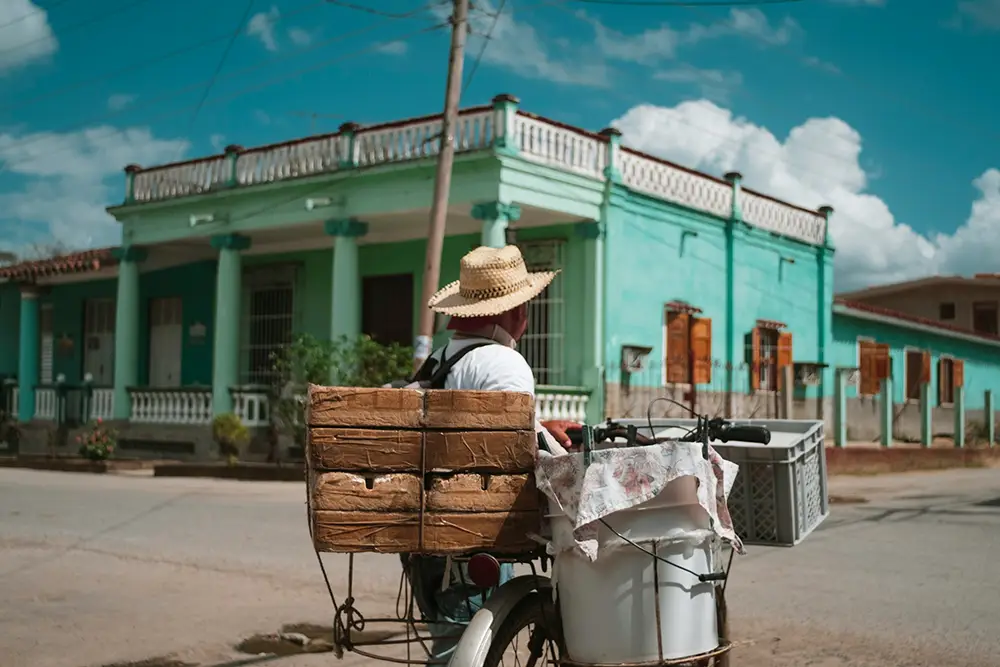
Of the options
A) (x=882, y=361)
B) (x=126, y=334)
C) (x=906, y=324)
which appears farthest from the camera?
(x=906, y=324)

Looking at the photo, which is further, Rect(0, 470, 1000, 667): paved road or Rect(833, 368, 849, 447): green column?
Rect(833, 368, 849, 447): green column

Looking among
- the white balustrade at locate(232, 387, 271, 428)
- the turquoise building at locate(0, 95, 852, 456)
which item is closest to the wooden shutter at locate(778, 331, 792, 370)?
the turquoise building at locate(0, 95, 852, 456)

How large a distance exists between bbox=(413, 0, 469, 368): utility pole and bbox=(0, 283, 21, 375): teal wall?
17820 millimetres

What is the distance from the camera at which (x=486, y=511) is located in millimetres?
2910

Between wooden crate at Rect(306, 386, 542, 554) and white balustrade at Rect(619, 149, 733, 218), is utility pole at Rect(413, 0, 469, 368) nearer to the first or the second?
white balustrade at Rect(619, 149, 733, 218)

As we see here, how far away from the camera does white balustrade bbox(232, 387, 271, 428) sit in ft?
59.4

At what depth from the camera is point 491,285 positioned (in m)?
3.58

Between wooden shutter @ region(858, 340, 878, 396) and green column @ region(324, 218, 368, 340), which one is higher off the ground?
green column @ region(324, 218, 368, 340)

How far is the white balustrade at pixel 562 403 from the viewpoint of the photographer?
51.1ft

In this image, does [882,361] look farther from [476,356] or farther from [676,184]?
[476,356]

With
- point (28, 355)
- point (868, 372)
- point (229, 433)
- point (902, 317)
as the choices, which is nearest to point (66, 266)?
point (28, 355)

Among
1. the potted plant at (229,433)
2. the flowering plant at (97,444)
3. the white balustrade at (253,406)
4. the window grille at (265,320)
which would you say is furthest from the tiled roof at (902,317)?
the flowering plant at (97,444)

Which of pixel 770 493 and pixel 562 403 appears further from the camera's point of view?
pixel 562 403

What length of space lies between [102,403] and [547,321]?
372 inches
